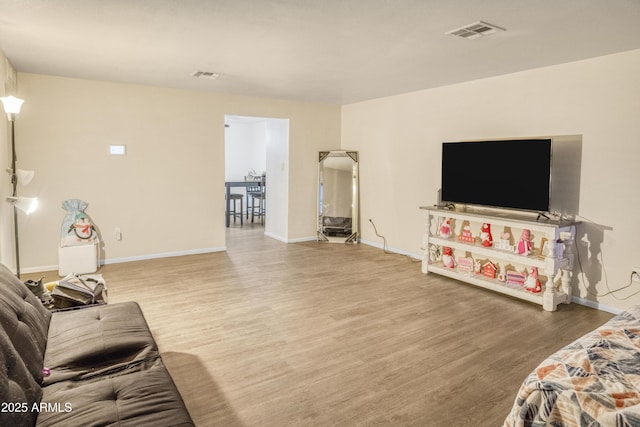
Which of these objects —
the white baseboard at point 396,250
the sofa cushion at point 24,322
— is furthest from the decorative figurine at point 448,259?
the sofa cushion at point 24,322

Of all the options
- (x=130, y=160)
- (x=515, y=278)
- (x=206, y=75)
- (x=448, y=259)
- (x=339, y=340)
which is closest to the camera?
(x=339, y=340)

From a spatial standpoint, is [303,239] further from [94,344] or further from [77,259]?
[94,344]

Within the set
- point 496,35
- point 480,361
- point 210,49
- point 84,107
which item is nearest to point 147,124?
point 84,107

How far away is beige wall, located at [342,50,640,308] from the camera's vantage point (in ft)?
11.7

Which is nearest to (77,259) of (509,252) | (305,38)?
(305,38)

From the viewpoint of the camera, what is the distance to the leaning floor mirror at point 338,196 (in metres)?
6.84

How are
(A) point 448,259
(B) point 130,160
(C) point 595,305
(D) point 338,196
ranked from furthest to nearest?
(D) point 338,196 → (B) point 130,160 → (A) point 448,259 → (C) point 595,305

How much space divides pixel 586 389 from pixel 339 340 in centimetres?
193

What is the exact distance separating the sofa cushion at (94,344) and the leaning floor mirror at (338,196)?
476 centimetres

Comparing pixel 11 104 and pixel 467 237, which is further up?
pixel 11 104

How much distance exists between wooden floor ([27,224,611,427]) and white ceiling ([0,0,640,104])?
237cm

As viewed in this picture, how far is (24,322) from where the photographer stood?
1.88 meters

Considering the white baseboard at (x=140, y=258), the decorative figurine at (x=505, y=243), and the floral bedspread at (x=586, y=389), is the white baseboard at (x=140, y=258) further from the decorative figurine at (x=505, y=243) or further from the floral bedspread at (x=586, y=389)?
the floral bedspread at (x=586, y=389)

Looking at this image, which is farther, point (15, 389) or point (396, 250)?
point (396, 250)
